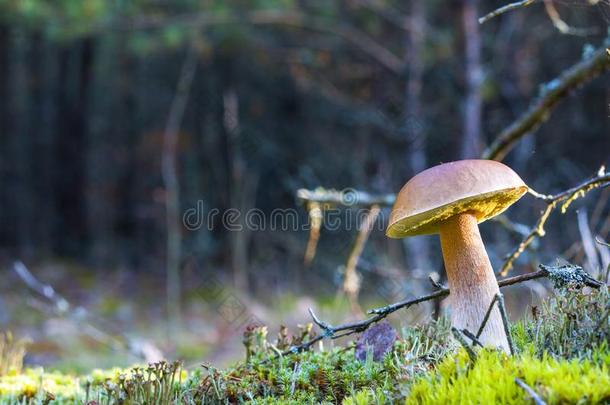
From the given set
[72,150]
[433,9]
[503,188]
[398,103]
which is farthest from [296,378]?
[72,150]

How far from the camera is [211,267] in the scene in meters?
9.53

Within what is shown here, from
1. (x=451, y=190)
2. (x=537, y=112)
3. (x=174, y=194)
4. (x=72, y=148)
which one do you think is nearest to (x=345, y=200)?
(x=537, y=112)

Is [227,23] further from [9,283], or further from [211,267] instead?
[9,283]

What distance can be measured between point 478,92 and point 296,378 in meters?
5.53

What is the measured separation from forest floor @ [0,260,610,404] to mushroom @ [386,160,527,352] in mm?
90

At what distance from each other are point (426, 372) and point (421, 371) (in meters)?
0.04

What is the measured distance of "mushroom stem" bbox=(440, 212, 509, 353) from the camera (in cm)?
132

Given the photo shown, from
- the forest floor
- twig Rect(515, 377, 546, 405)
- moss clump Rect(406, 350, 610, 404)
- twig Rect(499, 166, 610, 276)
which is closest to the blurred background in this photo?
twig Rect(499, 166, 610, 276)

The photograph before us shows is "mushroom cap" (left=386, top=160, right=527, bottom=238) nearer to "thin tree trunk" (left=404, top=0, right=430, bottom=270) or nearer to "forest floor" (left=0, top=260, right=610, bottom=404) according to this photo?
"forest floor" (left=0, top=260, right=610, bottom=404)

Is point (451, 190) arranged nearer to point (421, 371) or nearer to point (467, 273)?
point (467, 273)

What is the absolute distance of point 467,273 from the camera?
1.36m

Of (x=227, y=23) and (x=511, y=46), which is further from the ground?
(x=511, y=46)

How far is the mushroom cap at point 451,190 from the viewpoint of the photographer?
3.91 ft

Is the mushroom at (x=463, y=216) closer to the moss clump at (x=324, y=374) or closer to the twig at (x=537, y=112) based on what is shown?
the moss clump at (x=324, y=374)
